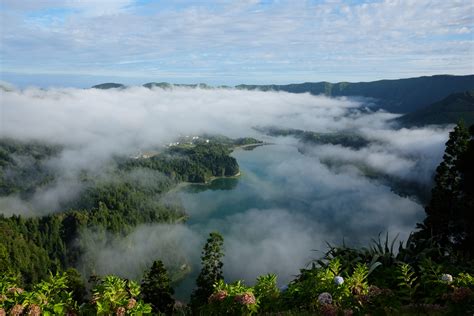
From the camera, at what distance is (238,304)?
261 inches

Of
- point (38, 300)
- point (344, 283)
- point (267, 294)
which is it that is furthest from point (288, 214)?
point (38, 300)

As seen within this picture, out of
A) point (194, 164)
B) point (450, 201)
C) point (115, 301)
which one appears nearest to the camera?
point (115, 301)

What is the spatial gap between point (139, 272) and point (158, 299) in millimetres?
46433

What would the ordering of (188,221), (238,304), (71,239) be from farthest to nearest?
(188,221) < (71,239) < (238,304)

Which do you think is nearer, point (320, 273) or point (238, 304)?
point (238, 304)

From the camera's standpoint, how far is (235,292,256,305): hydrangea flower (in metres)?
6.51

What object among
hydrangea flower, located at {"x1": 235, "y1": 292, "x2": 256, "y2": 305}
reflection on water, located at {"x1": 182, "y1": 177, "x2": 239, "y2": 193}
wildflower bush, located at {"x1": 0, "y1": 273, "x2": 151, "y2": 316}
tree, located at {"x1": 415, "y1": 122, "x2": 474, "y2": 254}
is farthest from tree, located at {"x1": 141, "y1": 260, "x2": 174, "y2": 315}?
reflection on water, located at {"x1": 182, "y1": 177, "x2": 239, "y2": 193}

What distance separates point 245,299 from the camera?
6.53 metres

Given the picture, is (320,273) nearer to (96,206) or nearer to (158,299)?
(158,299)

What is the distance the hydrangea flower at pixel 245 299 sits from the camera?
256 inches

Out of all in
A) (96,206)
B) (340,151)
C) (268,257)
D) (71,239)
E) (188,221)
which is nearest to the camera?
(268,257)

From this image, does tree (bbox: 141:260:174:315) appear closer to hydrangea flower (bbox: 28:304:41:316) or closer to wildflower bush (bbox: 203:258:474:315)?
wildflower bush (bbox: 203:258:474:315)

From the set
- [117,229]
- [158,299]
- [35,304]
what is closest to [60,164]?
[117,229]

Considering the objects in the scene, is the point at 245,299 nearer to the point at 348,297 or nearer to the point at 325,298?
the point at 325,298
